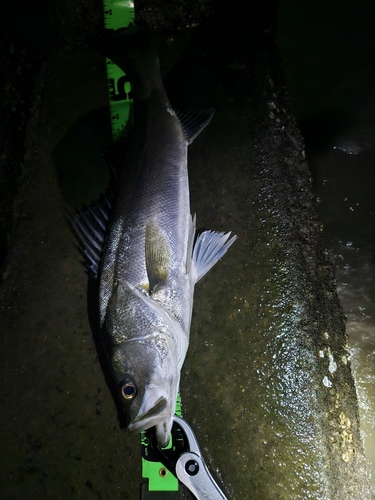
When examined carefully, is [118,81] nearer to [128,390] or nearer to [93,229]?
[93,229]

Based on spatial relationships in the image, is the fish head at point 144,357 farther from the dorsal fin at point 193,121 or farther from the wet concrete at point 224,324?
the dorsal fin at point 193,121

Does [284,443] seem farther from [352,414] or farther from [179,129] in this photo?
[179,129]

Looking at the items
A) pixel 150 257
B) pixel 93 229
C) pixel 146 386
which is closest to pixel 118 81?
pixel 93 229

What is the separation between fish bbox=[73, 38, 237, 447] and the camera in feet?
6.37

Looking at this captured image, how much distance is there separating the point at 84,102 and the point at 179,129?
1083 millimetres

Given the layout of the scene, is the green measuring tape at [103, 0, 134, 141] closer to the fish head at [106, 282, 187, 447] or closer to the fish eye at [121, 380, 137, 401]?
the fish head at [106, 282, 187, 447]

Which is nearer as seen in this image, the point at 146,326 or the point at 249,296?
the point at 146,326

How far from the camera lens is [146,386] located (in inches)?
75.1

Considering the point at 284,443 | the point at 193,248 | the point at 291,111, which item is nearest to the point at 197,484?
the point at 284,443

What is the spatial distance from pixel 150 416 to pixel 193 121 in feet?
6.74

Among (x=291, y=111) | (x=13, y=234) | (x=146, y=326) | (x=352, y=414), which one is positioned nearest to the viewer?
(x=146, y=326)

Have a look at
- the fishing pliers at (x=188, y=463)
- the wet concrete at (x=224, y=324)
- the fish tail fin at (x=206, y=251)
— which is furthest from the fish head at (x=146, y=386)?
the fish tail fin at (x=206, y=251)

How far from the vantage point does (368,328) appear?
234 centimetres

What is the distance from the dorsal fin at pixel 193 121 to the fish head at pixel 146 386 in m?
1.55
